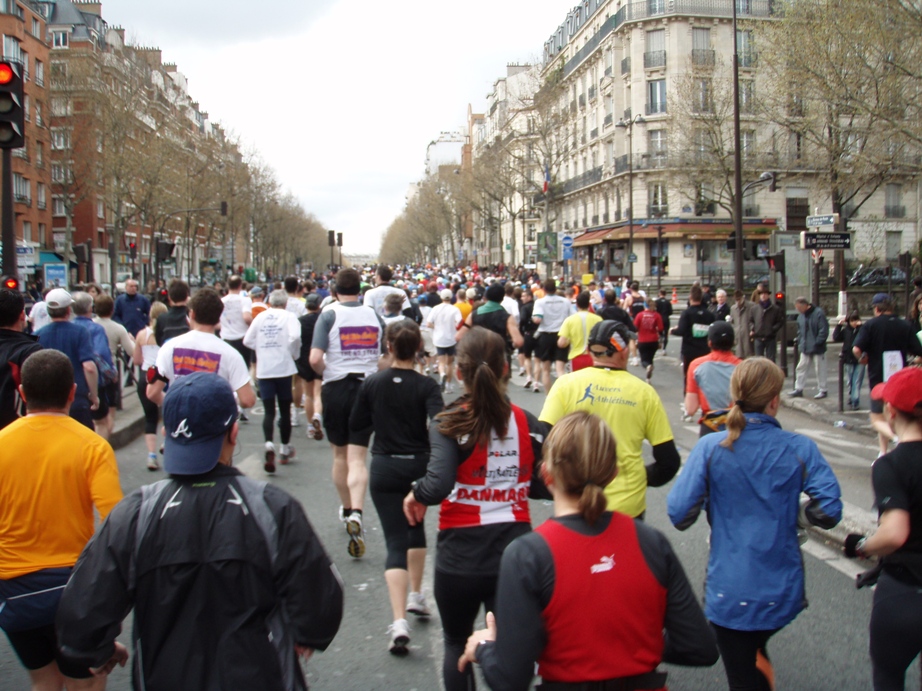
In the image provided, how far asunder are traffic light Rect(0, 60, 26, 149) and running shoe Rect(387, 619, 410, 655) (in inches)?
248

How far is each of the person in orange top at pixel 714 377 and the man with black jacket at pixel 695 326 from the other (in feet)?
21.5

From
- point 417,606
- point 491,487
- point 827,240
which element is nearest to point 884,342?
point 827,240

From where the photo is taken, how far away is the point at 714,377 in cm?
605

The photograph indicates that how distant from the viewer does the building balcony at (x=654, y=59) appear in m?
54.2

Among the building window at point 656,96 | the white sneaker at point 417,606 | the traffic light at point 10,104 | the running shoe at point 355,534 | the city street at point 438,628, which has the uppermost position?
the building window at point 656,96

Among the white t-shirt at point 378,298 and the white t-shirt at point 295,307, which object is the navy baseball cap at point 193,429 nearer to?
the white t-shirt at point 378,298

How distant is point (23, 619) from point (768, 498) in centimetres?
287

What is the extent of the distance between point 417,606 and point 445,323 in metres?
9.36

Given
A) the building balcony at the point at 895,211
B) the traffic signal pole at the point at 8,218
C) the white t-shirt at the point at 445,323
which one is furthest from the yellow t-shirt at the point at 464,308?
the building balcony at the point at 895,211

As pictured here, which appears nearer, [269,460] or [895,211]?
[269,460]

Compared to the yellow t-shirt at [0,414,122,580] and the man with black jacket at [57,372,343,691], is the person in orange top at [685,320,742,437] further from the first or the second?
the man with black jacket at [57,372,343,691]

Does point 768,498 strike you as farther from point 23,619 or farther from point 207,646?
point 23,619

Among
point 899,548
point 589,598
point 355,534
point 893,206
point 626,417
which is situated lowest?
point 355,534

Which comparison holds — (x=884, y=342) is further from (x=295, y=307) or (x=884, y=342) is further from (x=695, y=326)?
(x=295, y=307)
